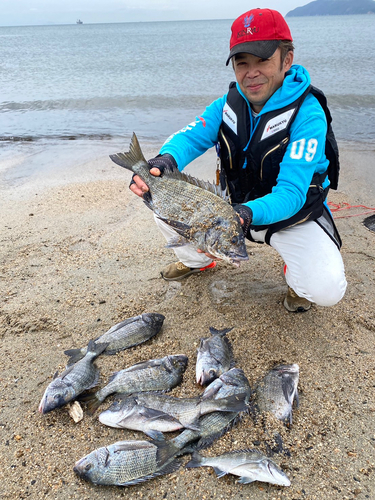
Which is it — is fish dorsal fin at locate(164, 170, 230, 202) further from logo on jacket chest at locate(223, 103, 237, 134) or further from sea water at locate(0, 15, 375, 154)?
sea water at locate(0, 15, 375, 154)

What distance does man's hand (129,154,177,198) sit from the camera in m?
3.55

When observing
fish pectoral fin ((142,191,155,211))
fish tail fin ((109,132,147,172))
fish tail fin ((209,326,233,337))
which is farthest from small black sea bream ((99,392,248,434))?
fish tail fin ((109,132,147,172))

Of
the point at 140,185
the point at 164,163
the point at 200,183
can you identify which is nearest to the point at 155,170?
the point at 140,185

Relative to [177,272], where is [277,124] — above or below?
above

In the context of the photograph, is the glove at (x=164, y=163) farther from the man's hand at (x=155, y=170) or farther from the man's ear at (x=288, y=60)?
the man's ear at (x=288, y=60)

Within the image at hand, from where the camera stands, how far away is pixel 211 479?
8.06 ft

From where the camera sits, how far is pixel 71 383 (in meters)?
3.00

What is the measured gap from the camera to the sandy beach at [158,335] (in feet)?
8.13

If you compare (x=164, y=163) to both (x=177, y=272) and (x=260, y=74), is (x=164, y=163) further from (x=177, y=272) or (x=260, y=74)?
(x=177, y=272)

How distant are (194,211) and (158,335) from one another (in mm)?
1291

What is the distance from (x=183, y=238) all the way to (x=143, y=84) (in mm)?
19543

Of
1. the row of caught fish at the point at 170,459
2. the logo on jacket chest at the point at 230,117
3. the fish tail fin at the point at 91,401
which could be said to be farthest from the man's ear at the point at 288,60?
the fish tail fin at the point at 91,401

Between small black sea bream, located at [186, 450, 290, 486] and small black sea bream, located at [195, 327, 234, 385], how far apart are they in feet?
2.19

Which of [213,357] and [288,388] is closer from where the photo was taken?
[288,388]
